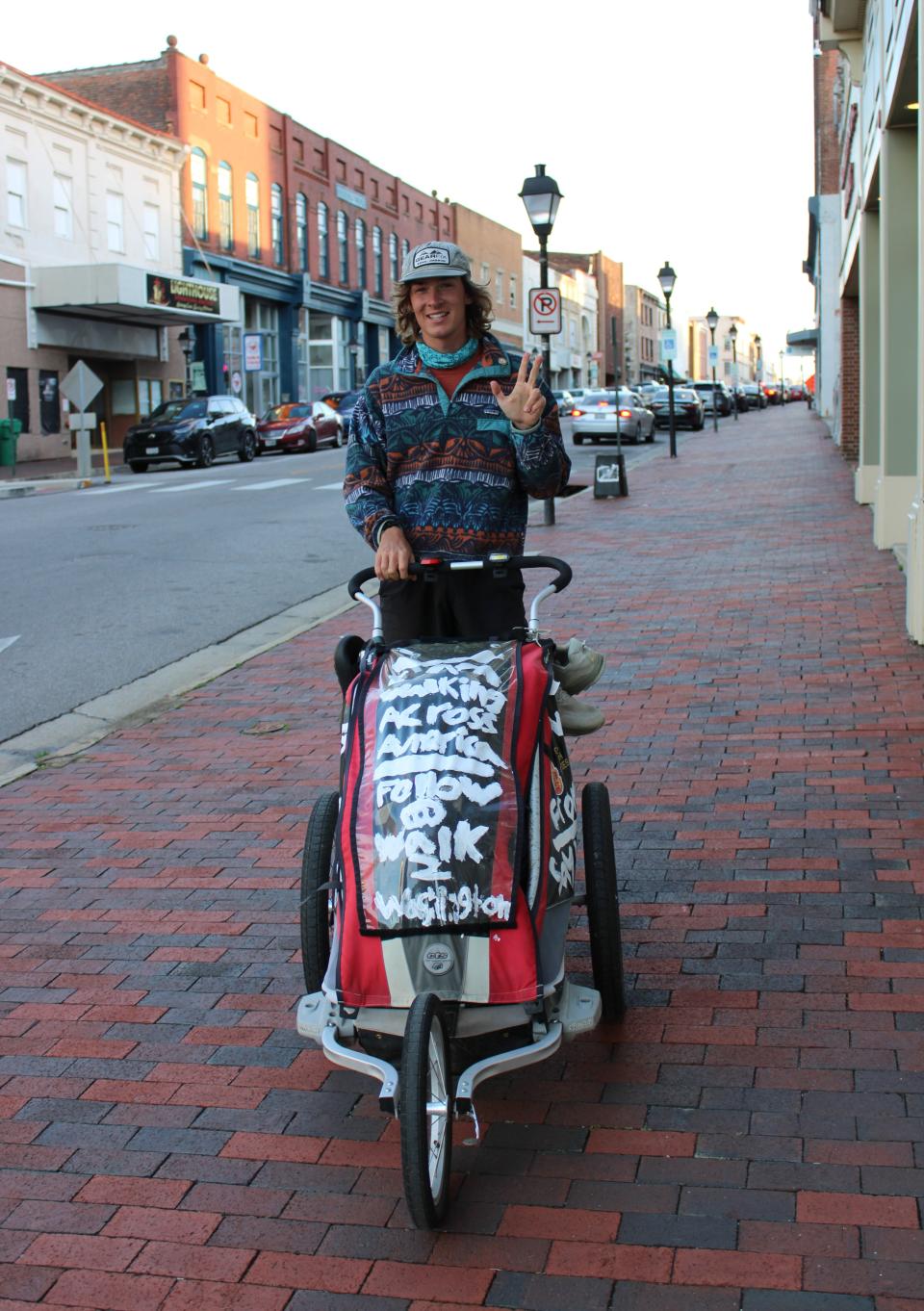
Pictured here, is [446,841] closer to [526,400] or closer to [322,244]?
[526,400]

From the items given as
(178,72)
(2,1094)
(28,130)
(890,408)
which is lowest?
(2,1094)

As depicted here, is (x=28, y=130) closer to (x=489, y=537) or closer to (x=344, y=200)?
(x=344, y=200)

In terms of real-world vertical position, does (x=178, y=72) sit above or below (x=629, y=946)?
above

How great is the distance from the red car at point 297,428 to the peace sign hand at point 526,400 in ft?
110

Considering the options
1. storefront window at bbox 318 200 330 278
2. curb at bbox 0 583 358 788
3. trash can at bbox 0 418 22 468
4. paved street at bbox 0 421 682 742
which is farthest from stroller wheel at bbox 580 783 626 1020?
storefront window at bbox 318 200 330 278

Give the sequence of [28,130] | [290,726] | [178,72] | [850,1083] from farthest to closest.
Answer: [178,72]
[28,130]
[290,726]
[850,1083]

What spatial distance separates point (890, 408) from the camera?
1276 cm

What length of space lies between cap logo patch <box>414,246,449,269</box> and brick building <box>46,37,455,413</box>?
42.0m

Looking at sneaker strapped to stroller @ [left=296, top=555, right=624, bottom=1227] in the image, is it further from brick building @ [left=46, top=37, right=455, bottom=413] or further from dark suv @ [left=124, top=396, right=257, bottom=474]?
brick building @ [left=46, top=37, right=455, bottom=413]

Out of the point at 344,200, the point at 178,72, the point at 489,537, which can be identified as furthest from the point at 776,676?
the point at 344,200

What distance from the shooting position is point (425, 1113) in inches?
113

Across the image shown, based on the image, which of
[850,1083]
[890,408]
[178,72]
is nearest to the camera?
[850,1083]

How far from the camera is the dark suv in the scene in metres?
32.0

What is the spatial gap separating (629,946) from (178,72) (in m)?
44.2
